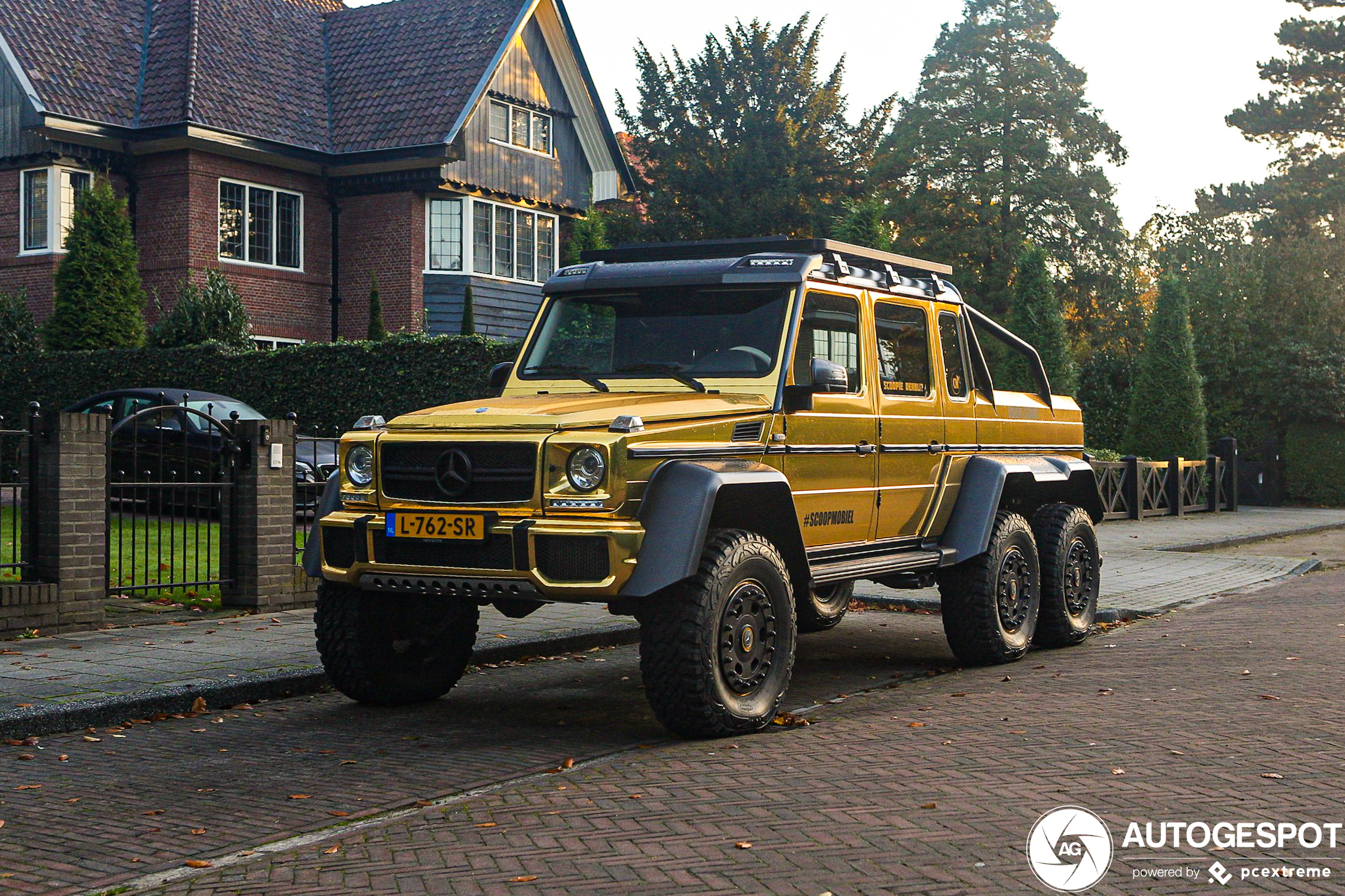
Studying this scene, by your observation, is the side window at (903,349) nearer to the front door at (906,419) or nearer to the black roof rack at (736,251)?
the front door at (906,419)

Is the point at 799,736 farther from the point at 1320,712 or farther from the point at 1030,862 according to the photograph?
the point at 1320,712

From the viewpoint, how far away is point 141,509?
41.2 feet

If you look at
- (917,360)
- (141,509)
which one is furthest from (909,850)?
(141,509)

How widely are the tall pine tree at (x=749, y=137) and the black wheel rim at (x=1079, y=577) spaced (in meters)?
29.4

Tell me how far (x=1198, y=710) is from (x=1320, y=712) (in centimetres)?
61

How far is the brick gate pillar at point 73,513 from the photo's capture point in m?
9.94

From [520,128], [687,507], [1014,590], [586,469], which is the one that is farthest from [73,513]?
[520,128]

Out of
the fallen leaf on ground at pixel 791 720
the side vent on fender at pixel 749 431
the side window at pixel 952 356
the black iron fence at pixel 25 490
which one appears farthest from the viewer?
the black iron fence at pixel 25 490

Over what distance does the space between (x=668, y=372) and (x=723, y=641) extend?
69.0 inches

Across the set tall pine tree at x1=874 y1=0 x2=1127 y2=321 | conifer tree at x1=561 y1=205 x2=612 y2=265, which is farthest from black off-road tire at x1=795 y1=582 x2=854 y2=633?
tall pine tree at x1=874 y1=0 x2=1127 y2=321

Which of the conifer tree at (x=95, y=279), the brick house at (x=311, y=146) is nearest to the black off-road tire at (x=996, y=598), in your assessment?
the brick house at (x=311, y=146)

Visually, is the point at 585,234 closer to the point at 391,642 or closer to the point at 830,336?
the point at 830,336

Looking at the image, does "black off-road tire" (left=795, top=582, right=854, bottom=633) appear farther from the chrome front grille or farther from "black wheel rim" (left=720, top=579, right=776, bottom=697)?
the chrome front grille

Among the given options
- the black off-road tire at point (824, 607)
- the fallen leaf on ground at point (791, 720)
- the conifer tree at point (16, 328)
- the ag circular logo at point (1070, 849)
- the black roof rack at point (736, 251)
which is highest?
the conifer tree at point (16, 328)
